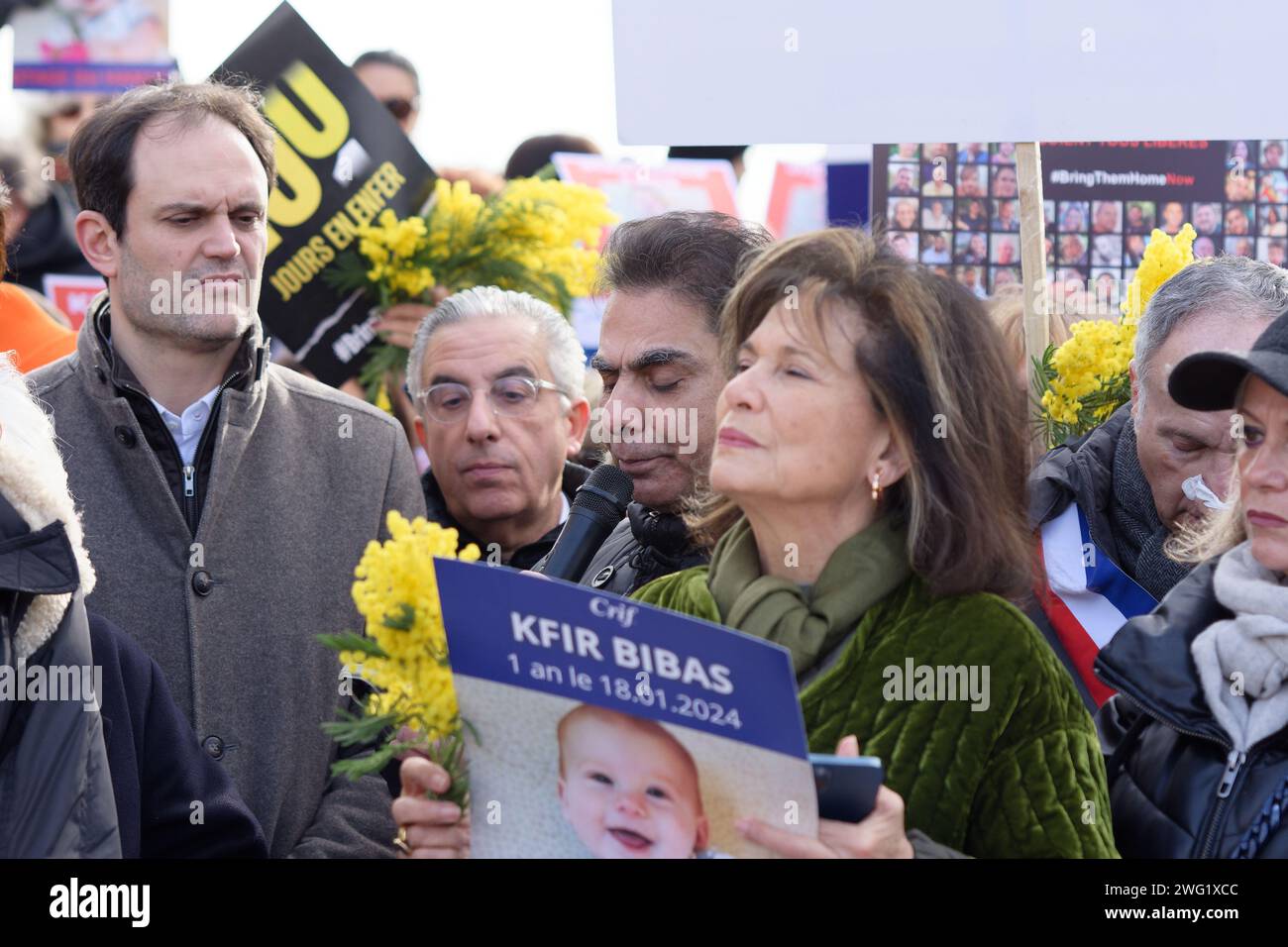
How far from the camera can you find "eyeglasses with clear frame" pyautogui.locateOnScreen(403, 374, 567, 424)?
4.11 meters

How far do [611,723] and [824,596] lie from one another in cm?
52

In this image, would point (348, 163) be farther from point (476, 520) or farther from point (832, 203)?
point (832, 203)

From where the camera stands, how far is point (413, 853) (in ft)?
7.58

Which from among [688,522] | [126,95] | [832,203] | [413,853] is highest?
[126,95]

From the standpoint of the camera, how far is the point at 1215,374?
2574 millimetres

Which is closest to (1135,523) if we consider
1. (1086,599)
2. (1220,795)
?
(1086,599)

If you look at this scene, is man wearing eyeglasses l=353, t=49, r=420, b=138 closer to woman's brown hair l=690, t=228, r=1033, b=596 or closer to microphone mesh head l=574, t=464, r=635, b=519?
microphone mesh head l=574, t=464, r=635, b=519

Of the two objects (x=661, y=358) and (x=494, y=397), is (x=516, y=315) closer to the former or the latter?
(x=494, y=397)

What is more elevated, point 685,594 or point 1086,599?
point 685,594

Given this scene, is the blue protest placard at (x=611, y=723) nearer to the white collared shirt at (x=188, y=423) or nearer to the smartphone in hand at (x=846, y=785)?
the smartphone in hand at (x=846, y=785)

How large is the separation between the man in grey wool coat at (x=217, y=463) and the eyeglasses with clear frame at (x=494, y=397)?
0.42 m

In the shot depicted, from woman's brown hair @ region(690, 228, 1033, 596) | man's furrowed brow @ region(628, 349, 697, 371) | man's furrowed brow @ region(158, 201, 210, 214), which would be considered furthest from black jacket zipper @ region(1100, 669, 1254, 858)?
man's furrowed brow @ region(158, 201, 210, 214)

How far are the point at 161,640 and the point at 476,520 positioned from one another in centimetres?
105
